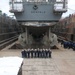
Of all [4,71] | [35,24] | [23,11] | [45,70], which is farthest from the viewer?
[23,11]

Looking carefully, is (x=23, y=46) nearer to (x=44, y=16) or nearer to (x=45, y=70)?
(x=44, y=16)

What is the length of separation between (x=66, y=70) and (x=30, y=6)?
12919 mm

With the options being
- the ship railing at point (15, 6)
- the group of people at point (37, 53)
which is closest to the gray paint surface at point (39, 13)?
the ship railing at point (15, 6)

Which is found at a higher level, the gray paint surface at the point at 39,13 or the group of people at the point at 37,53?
the gray paint surface at the point at 39,13

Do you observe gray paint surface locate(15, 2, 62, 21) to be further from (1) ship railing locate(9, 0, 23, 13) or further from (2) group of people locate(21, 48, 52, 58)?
(2) group of people locate(21, 48, 52, 58)

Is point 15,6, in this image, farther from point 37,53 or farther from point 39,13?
point 37,53

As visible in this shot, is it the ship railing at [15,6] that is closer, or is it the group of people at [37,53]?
the group of people at [37,53]

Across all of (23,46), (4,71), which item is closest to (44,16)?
(23,46)

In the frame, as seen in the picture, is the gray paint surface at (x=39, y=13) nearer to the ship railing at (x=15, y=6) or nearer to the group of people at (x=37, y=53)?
the ship railing at (x=15, y=6)

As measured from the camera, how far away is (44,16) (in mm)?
21375

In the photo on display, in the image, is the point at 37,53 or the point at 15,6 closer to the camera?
the point at 37,53

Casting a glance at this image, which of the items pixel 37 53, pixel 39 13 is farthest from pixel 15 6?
pixel 37 53

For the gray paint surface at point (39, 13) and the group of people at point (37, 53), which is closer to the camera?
the group of people at point (37, 53)

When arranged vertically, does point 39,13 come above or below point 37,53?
above
